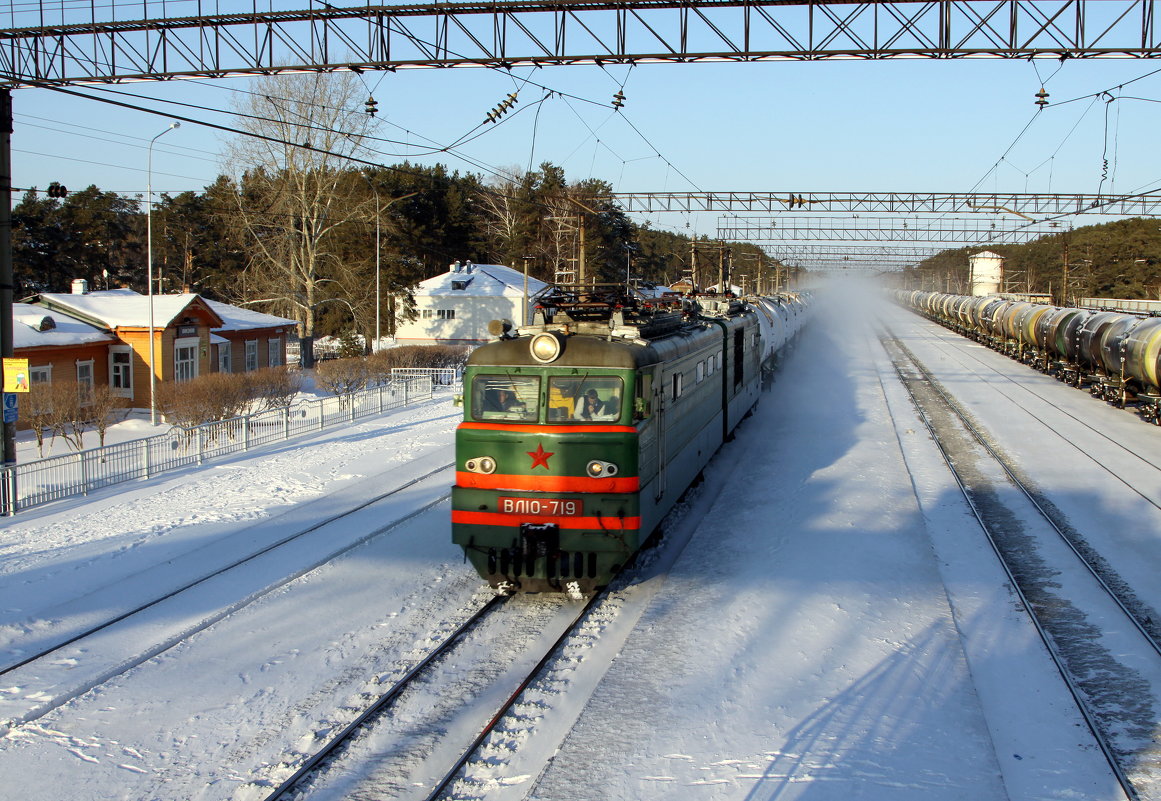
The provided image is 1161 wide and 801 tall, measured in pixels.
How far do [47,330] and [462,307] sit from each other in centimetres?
3014

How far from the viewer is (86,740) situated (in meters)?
7.70

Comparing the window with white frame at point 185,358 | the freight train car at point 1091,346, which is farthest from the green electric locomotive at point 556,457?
the window with white frame at point 185,358

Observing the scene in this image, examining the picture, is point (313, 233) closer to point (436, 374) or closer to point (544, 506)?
point (436, 374)

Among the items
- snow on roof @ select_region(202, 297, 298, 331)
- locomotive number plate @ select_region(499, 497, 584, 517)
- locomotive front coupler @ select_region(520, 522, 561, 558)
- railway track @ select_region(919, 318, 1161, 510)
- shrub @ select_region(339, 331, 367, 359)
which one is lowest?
railway track @ select_region(919, 318, 1161, 510)

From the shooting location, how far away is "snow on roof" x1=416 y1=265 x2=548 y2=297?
56406 millimetres

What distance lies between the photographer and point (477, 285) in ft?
188

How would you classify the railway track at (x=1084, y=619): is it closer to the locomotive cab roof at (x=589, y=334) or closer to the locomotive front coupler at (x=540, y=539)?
the locomotive front coupler at (x=540, y=539)

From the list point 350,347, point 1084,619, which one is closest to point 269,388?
point 350,347

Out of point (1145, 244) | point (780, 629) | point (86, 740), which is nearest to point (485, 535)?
point (780, 629)

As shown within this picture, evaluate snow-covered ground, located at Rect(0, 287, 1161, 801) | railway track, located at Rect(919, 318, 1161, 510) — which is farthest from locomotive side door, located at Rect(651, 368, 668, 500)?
railway track, located at Rect(919, 318, 1161, 510)

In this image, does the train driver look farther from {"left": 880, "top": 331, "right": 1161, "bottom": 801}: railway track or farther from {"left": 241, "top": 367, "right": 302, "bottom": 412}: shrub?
{"left": 241, "top": 367, "right": 302, "bottom": 412}: shrub

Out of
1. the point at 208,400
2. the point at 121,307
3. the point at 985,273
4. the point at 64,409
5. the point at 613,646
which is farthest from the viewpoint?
the point at 985,273

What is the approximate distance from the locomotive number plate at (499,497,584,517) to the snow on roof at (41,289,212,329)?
974 inches

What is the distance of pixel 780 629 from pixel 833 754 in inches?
113
